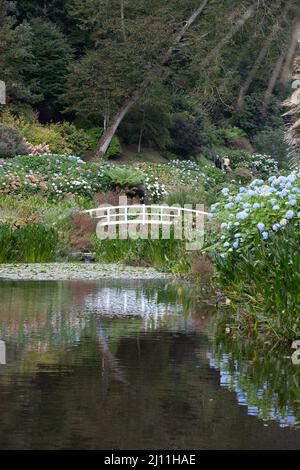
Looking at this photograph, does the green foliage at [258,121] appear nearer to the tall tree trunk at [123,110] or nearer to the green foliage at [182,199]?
the tall tree trunk at [123,110]

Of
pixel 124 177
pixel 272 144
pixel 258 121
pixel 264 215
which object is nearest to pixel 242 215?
pixel 264 215

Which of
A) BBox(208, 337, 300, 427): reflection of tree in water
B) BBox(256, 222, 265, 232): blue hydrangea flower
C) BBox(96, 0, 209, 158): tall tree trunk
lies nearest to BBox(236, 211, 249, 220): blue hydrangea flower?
BBox(256, 222, 265, 232): blue hydrangea flower

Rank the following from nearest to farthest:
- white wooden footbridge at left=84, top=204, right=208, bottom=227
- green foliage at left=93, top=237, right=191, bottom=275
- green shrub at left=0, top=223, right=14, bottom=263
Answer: green foliage at left=93, top=237, right=191, bottom=275
green shrub at left=0, top=223, right=14, bottom=263
white wooden footbridge at left=84, top=204, right=208, bottom=227

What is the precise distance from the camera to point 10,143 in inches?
1532

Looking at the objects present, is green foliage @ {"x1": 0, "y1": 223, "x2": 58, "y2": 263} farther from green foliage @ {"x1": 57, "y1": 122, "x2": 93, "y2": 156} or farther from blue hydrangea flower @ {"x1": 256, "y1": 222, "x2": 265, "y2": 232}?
green foliage @ {"x1": 57, "y1": 122, "x2": 93, "y2": 156}

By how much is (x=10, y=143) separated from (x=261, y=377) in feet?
97.7

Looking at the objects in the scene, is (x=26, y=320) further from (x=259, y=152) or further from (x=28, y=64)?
(x=259, y=152)

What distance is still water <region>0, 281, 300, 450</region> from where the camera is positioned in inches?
295

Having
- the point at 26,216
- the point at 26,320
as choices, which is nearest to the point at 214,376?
the point at 26,320

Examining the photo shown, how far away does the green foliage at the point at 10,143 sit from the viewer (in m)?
38.6

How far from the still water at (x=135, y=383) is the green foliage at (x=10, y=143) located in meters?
23.9

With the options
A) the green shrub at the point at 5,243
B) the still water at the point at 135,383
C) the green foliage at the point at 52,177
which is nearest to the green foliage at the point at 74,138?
the green foliage at the point at 52,177

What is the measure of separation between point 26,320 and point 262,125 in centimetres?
4937

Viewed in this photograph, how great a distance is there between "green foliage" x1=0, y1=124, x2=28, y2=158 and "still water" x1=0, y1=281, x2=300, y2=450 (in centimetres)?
2389
